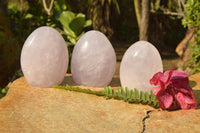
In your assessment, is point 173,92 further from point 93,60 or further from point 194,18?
point 194,18

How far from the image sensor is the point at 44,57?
2.21m

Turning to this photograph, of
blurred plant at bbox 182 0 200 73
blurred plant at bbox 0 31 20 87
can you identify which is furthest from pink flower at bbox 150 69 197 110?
blurred plant at bbox 0 31 20 87

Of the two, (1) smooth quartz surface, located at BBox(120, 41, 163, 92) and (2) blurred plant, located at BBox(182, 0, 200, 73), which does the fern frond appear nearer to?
(1) smooth quartz surface, located at BBox(120, 41, 163, 92)

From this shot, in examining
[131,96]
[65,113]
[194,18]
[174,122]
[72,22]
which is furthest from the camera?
[72,22]

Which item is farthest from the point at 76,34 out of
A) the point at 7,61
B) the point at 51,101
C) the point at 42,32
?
the point at 51,101

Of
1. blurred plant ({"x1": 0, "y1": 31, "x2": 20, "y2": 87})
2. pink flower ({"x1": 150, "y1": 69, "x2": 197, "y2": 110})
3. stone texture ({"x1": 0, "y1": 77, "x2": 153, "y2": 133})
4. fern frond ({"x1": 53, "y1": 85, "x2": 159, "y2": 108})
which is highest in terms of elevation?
pink flower ({"x1": 150, "y1": 69, "x2": 197, "y2": 110})

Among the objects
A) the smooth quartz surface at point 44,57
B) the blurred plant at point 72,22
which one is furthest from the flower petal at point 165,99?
the blurred plant at point 72,22

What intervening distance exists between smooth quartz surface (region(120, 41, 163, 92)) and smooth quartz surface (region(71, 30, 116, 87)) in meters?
0.23

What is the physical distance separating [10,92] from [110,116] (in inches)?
33.3

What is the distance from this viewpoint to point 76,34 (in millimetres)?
4633

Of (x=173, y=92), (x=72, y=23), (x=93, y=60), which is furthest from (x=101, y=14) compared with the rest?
(x=173, y=92)

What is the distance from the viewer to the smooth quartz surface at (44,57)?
2201mm

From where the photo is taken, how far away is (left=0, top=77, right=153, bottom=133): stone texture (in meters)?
1.58

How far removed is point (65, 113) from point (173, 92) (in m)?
0.68
